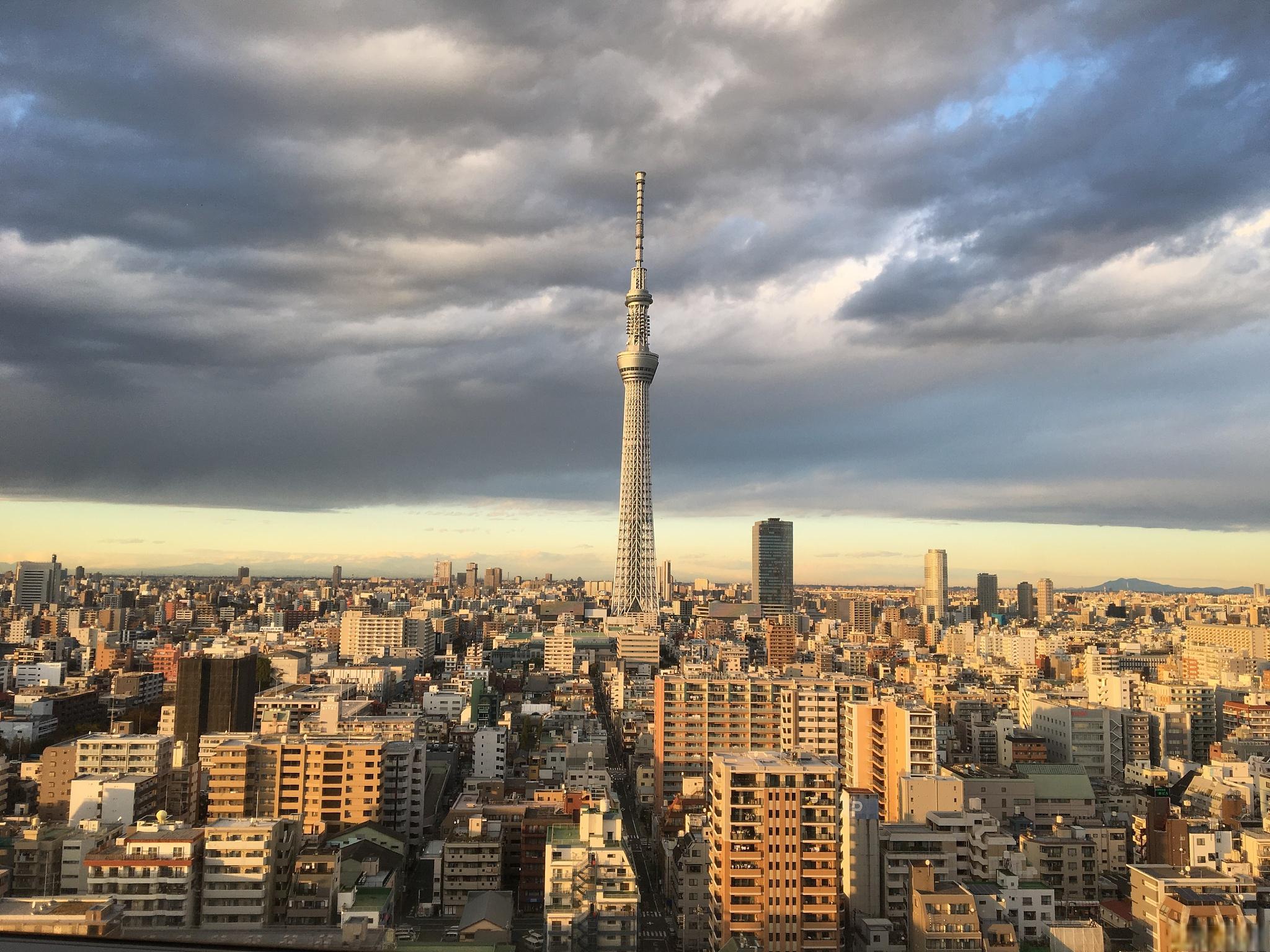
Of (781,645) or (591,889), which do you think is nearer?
(591,889)

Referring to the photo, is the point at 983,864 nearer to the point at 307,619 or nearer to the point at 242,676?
the point at 242,676

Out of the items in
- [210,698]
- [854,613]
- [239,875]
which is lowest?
[239,875]

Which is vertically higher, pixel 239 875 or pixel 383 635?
pixel 383 635

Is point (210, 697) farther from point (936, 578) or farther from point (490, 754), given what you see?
point (936, 578)

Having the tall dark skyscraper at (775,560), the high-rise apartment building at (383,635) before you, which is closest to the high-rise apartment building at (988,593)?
the tall dark skyscraper at (775,560)

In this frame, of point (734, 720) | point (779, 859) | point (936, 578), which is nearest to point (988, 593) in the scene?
point (936, 578)

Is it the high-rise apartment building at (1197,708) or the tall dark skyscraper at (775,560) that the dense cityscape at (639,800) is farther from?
the tall dark skyscraper at (775,560)

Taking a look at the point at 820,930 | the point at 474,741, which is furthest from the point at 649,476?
the point at 820,930
